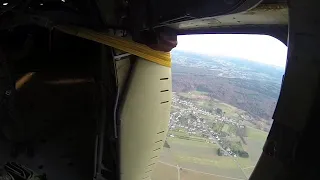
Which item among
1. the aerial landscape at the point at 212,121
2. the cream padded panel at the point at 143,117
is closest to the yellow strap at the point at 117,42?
the cream padded panel at the point at 143,117

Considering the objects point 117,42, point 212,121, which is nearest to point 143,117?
point 117,42

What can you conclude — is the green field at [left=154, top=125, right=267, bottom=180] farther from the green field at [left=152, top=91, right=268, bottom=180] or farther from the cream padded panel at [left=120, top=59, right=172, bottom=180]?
the cream padded panel at [left=120, top=59, right=172, bottom=180]

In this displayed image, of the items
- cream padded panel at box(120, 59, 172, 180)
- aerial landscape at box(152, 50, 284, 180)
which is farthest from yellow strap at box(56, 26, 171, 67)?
aerial landscape at box(152, 50, 284, 180)

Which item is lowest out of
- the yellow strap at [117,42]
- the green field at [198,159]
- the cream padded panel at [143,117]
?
the green field at [198,159]

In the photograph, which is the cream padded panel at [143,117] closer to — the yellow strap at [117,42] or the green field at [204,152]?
the yellow strap at [117,42]

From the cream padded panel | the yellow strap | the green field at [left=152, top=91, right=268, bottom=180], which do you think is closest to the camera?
the yellow strap

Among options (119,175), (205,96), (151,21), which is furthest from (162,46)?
(205,96)

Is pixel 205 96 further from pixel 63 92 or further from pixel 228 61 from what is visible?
pixel 63 92

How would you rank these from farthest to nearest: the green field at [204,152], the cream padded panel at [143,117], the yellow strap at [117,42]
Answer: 1. the green field at [204,152]
2. the cream padded panel at [143,117]
3. the yellow strap at [117,42]
